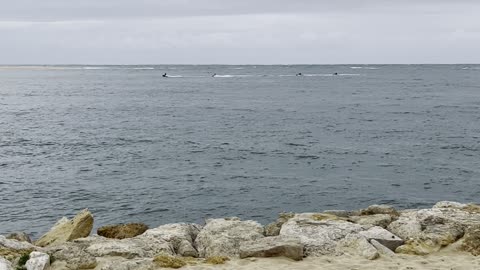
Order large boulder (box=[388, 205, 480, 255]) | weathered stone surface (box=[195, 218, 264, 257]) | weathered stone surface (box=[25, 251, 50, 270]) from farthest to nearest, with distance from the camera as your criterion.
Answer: weathered stone surface (box=[195, 218, 264, 257]) < large boulder (box=[388, 205, 480, 255]) < weathered stone surface (box=[25, 251, 50, 270])

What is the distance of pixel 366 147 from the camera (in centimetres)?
3888

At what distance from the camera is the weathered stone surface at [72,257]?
13.4 meters

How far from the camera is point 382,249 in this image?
14352mm

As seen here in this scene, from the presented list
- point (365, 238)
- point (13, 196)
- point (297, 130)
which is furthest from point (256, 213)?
point (297, 130)

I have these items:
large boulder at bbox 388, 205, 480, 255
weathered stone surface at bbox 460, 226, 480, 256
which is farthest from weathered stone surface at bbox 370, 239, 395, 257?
weathered stone surface at bbox 460, 226, 480, 256

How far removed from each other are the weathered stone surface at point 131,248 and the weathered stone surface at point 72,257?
42 centimetres

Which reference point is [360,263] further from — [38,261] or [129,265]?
[38,261]

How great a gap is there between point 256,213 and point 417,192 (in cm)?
826

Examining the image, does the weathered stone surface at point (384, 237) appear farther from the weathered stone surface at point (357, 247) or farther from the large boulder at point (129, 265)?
the large boulder at point (129, 265)

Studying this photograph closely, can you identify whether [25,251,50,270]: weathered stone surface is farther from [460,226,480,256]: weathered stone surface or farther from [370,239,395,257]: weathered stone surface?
[460,226,480,256]: weathered stone surface

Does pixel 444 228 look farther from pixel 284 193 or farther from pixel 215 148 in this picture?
pixel 215 148

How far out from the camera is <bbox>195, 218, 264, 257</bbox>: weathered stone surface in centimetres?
1493

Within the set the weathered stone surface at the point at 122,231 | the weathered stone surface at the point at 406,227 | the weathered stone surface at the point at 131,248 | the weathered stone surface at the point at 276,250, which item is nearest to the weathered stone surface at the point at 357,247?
the weathered stone surface at the point at 276,250

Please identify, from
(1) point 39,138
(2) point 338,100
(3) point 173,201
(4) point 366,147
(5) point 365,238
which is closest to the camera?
(5) point 365,238
